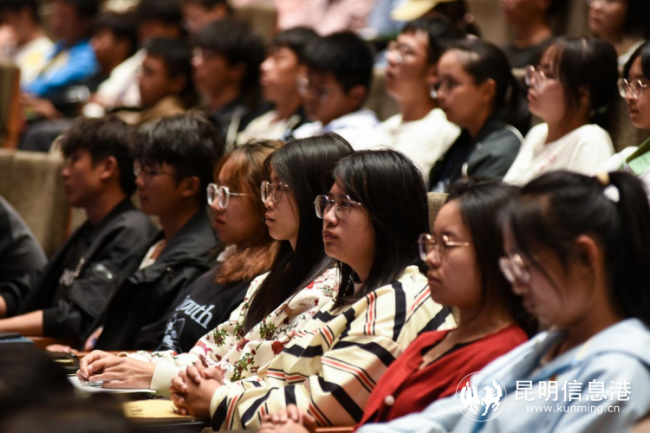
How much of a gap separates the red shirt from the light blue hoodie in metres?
0.08

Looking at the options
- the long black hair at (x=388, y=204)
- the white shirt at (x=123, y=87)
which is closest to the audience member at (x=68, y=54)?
the white shirt at (x=123, y=87)

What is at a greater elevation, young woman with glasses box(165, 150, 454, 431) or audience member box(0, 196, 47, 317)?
young woman with glasses box(165, 150, 454, 431)

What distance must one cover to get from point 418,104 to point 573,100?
89cm

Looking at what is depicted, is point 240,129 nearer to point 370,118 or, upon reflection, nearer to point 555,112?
point 370,118

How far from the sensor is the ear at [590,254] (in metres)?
1.43

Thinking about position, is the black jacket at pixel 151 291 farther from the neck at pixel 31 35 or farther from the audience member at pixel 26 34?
the neck at pixel 31 35

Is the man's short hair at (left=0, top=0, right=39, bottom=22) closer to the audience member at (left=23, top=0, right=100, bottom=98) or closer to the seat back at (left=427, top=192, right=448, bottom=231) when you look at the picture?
the audience member at (left=23, top=0, right=100, bottom=98)

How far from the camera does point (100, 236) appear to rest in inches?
125

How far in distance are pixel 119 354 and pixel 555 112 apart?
140cm

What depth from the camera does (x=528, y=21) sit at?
12.9ft

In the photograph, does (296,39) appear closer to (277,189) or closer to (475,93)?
(475,93)

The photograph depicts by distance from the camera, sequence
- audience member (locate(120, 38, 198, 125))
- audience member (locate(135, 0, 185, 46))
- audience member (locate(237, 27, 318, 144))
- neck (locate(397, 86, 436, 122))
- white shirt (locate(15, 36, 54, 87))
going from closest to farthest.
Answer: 1. neck (locate(397, 86, 436, 122))
2. audience member (locate(237, 27, 318, 144))
3. audience member (locate(120, 38, 198, 125))
4. audience member (locate(135, 0, 185, 46))
5. white shirt (locate(15, 36, 54, 87))

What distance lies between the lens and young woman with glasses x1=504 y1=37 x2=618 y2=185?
2678mm

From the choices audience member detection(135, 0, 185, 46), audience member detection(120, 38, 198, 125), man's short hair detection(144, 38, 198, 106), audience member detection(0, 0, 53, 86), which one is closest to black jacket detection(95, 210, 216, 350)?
audience member detection(120, 38, 198, 125)
